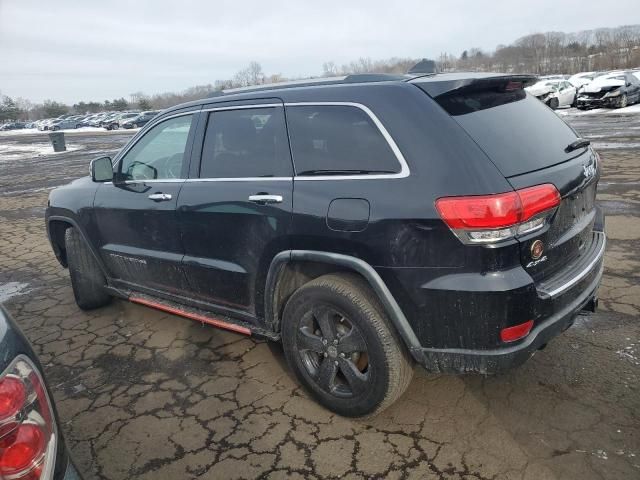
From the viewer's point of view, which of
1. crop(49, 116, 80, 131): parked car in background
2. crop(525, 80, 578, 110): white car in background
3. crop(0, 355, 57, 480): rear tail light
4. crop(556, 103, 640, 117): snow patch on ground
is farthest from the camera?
crop(49, 116, 80, 131): parked car in background

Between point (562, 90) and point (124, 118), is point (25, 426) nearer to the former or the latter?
point (562, 90)

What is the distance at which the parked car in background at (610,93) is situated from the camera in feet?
75.1

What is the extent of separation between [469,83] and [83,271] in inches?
143

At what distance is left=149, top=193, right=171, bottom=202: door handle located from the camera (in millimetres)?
3428

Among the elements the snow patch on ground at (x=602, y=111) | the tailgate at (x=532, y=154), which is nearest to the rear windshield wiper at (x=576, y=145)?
the tailgate at (x=532, y=154)

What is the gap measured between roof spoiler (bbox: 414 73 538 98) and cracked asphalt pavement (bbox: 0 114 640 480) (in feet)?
5.78

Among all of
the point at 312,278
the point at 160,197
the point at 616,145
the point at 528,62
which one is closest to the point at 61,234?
the point at 160,197

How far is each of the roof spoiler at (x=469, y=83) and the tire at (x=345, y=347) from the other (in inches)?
42.0

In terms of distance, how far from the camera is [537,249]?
228cm

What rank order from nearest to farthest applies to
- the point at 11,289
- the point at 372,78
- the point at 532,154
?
the point at 532,154 → the point at 372,78 → the point at 11,289

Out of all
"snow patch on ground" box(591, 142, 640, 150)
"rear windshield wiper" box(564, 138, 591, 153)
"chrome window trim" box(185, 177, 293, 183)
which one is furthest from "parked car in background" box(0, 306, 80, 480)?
"snow patch on ground" box(591, 142, 640, 150)

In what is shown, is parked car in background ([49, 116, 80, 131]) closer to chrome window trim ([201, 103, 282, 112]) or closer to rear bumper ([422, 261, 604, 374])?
chrome window trim ([201, 103, 282, 112])

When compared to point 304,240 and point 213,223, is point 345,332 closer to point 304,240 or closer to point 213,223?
point 304,240

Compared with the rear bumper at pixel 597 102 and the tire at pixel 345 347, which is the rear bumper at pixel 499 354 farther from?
the rear bumper at pixel 597 102
